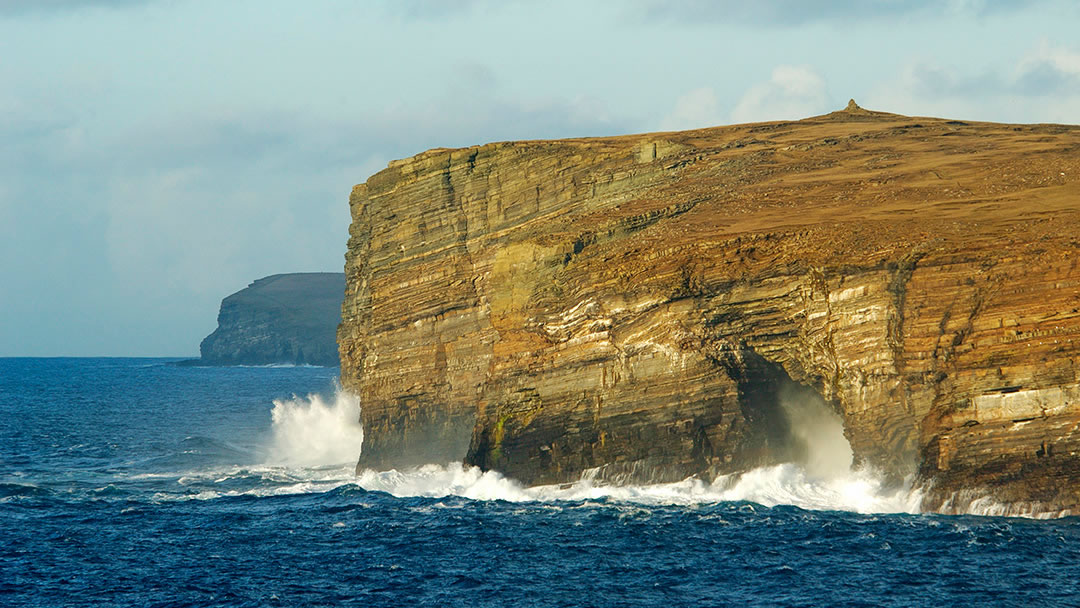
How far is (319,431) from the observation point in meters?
82.7

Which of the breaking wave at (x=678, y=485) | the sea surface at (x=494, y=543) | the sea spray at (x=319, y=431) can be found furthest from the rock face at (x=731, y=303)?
the sea spray at (x=319, y=431)

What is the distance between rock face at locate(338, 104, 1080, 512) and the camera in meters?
45.2

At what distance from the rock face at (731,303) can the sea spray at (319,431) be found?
336 inches

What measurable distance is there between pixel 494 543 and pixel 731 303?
16.0 m

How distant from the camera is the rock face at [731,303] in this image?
4516cm

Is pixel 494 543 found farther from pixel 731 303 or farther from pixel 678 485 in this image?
pixel 731 303

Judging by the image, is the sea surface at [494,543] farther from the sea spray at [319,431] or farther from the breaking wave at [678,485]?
the sea spray at [319,431]

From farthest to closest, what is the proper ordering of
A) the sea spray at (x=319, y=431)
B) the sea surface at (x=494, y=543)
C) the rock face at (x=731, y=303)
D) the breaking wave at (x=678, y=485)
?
the sea spray at (x=319, y=431), the breaking wave at (x=678, y=485), the rock face at (x=731, y=303), the sea surface at (x=494, y=543)

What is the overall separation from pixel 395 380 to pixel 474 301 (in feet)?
23.8

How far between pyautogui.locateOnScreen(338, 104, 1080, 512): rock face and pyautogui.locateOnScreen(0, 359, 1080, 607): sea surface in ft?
7.09

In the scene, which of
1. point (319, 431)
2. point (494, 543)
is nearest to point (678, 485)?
point (494, 543)

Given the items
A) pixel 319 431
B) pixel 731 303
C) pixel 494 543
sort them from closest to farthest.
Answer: pixel 494 543 < pixel 731 303 < pixel 319 431

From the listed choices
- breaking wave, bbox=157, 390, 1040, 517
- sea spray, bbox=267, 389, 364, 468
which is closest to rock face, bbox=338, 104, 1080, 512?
breaking wave, bbox=157, 390, 1040, 517

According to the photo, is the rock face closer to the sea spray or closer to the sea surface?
the sea surface
